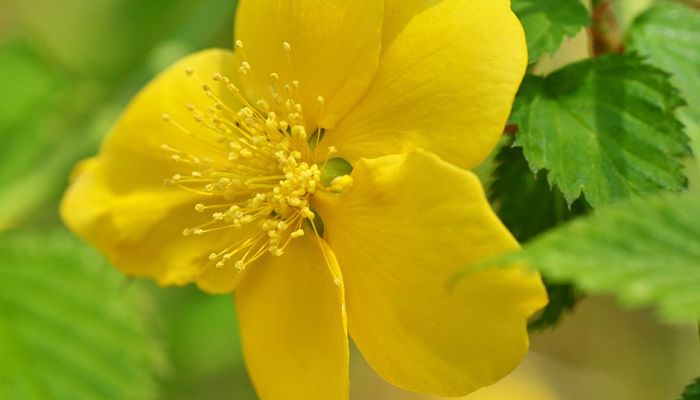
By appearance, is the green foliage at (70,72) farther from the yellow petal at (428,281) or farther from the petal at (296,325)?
the yellow petal at (428,281)

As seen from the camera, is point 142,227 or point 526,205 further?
point 142,227

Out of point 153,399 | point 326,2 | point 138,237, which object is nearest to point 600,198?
point 326,2

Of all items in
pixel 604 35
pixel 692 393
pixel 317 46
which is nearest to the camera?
pixel 692 393

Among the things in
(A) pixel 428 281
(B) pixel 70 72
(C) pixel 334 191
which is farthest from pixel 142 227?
(B) pixel 70 72

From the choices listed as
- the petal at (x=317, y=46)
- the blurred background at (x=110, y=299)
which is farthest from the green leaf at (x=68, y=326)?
the petal at (x=317, y=46)

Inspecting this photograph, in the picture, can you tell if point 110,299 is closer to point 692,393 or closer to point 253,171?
point 253,171
